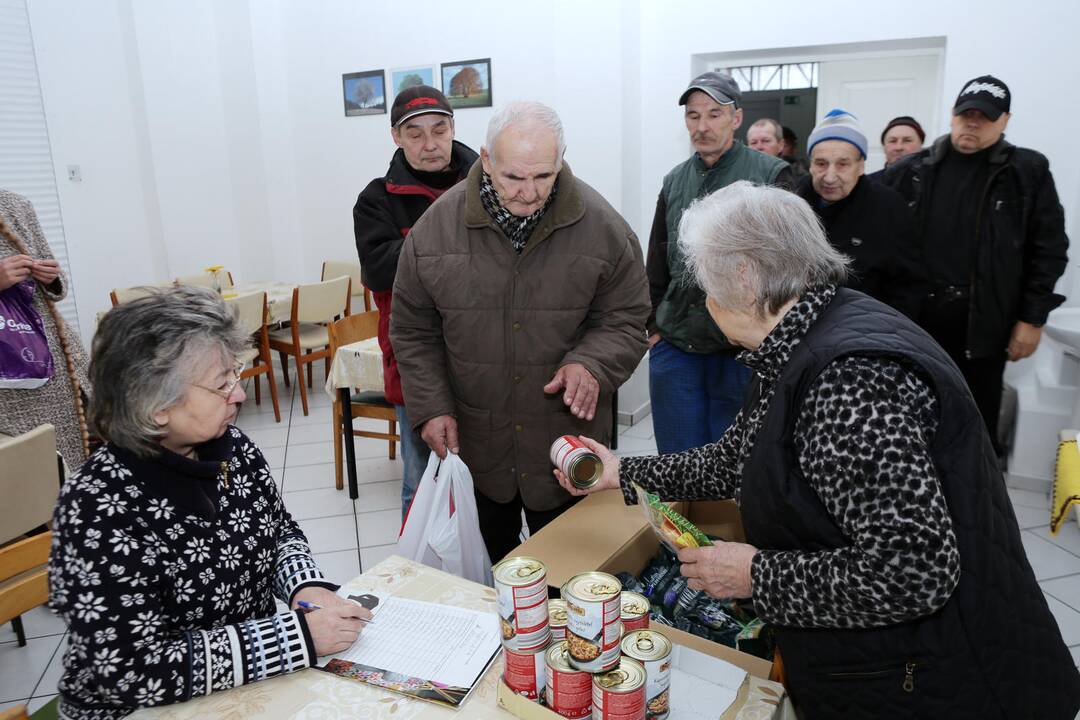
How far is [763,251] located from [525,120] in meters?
0.80

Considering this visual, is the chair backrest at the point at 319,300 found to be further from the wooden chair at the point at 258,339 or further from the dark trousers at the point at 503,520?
the dark trousers at the point at 503,520

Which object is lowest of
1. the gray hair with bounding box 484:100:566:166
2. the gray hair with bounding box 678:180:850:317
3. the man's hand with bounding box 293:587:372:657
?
the man's hand with bounding box 293:587:372:657

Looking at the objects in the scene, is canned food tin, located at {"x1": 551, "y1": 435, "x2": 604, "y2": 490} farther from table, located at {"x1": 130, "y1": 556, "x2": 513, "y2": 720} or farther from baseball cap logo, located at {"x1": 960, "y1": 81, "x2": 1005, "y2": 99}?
baseball cap logo, located at {"x1": 960, "y1": 81, "x2": 1005, "y2": 99}

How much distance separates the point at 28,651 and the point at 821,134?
3316mm

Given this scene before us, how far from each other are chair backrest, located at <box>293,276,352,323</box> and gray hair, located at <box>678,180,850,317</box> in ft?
13.9

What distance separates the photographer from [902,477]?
97cm

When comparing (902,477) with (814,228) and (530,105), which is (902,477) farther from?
(530,105)

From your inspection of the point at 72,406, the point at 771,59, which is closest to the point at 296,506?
the point at 72,406

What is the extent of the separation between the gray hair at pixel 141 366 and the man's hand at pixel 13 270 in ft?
5.42

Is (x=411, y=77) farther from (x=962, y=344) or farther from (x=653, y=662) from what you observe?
(x=653, y=662)

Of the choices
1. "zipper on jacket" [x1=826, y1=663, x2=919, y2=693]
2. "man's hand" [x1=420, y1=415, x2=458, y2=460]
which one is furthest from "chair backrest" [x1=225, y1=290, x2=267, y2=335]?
"zipper on jacket" [x1=826, y1=663, x2=919, y2=693]

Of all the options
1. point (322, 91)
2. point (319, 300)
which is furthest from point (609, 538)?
point (322, 91)

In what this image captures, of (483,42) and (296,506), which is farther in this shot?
(483,42)

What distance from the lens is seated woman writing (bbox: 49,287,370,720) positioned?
1074 mm
